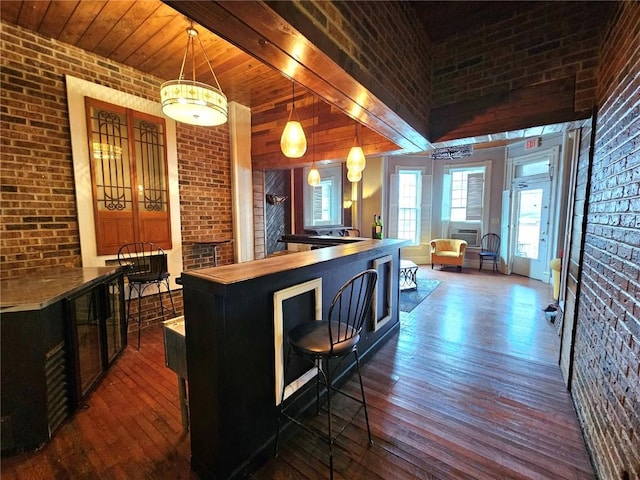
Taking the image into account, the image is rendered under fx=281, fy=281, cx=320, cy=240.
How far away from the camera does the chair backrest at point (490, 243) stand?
676 cm

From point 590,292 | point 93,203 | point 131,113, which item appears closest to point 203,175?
point 131,113

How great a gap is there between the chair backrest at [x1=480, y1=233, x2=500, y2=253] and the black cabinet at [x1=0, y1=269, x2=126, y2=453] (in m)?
7.46

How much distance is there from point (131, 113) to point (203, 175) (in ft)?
3.33

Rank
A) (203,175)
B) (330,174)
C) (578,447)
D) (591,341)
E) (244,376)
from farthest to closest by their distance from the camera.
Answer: (330,174)
(203,175)
(591,341)
(578,447)
(244,376)

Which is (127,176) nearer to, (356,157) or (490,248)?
(356,157)

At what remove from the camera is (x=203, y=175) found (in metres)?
3.82

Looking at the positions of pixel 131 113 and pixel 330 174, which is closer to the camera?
pixel 131 113

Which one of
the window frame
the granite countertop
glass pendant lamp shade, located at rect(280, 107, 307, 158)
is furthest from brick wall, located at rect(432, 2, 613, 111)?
the window frame

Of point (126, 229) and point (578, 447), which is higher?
point (126, 229)

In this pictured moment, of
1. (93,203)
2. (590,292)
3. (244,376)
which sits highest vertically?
(93,203)

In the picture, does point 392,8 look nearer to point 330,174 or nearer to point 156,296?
point 156,296

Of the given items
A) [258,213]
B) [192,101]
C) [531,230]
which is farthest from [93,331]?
[531,230]

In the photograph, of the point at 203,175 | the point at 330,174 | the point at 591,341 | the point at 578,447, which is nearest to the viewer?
the point at 578,447

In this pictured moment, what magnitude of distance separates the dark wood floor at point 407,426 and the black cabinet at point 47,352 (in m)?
0.13
